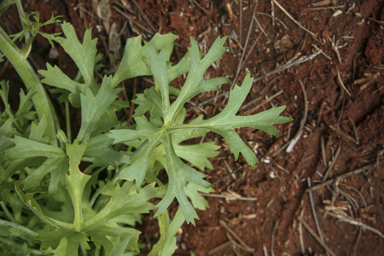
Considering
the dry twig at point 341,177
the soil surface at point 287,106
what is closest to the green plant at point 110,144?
the soil surface at point 287,106

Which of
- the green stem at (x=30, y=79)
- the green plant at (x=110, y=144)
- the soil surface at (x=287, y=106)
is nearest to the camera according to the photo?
the green plant at (x=110, y=144)

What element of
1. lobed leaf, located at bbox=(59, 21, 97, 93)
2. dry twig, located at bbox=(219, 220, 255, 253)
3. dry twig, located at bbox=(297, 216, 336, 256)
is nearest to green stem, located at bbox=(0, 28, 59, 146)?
lobed leaf, located at bbox=(59, 21, 97, 93)

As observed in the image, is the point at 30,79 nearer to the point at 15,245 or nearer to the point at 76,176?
the point at 76,176

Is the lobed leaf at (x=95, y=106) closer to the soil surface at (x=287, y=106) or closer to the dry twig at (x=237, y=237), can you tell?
the soil surface at (x=287, y=106)

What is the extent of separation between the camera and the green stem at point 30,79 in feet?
5.84

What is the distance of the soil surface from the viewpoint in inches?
89.4

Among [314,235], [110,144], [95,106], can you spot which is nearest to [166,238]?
[110,144]

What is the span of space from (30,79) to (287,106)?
188cm

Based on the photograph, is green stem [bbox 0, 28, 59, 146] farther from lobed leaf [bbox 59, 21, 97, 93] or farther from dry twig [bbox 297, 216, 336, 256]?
dry twig [bbox 297, 216, 336, 256]

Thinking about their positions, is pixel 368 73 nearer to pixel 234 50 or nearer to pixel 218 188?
pixel 234 50

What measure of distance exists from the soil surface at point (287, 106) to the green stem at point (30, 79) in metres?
0.49

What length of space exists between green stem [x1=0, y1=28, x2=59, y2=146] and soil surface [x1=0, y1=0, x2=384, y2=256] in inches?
19.4

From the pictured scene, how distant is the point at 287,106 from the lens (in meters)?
2.39

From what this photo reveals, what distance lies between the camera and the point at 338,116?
7.67 feet
